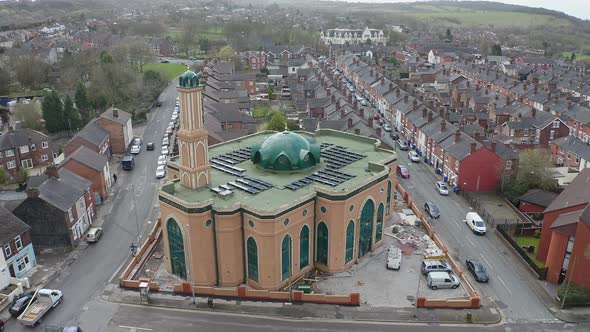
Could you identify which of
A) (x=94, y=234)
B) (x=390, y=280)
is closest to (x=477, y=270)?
(x=390, y=280)

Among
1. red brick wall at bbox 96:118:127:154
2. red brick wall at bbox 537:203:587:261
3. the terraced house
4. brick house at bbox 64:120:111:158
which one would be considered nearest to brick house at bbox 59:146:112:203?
brick house at bbox 64:120:111:158

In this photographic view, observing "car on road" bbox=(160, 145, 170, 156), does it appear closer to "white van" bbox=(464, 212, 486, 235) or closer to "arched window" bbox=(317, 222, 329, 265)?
"arched window" bbox=(317, 222, 329, 265)

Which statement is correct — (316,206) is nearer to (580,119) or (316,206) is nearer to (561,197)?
(561,197)

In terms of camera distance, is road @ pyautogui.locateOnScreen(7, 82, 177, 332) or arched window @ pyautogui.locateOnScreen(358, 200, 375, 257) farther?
arched window @ pyautogui.locateOnScreen(358, 200, 375, 257)

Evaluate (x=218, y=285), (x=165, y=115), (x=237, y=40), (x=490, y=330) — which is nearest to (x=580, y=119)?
(x=490, y=330)

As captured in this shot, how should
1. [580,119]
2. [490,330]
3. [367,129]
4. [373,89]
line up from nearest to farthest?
1. [490,330]
2. [367,129]
3. [580,119]
4. [373,89]

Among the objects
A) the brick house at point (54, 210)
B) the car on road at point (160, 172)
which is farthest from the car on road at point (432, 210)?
the brick house at point (54, 210)

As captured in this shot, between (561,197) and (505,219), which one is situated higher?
(561,197)
